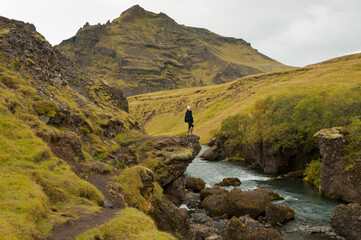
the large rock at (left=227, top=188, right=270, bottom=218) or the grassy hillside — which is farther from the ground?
the grassy hillside

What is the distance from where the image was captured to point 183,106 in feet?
650

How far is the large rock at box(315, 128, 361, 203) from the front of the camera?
3219 centimetres

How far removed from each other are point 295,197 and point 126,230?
109ft

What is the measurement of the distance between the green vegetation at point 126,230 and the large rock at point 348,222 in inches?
812

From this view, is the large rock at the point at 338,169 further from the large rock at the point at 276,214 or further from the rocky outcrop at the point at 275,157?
the rocky outcrop at the point at 275,157

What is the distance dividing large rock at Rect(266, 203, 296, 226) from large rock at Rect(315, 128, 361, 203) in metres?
11.7

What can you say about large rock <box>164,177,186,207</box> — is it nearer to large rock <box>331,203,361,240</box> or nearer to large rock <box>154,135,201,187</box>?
large rock <box>154,135,201,187</box>

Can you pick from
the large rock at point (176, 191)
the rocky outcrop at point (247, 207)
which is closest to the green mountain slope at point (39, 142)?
the large rock at point (176, 191)

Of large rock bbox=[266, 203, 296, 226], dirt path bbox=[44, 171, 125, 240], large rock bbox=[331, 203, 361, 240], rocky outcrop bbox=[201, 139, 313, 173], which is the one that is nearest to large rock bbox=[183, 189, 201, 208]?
large rock bbox=[266, 203, 296, 226]

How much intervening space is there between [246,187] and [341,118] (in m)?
22.0

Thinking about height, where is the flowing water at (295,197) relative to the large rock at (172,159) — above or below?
below

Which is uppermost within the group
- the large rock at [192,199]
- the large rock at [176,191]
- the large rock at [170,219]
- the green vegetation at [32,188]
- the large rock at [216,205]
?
the green vegetation at [32,188]

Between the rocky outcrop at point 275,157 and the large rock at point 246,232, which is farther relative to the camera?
the rocky outcrop at point 275,157

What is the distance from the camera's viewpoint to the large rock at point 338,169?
106 ft
